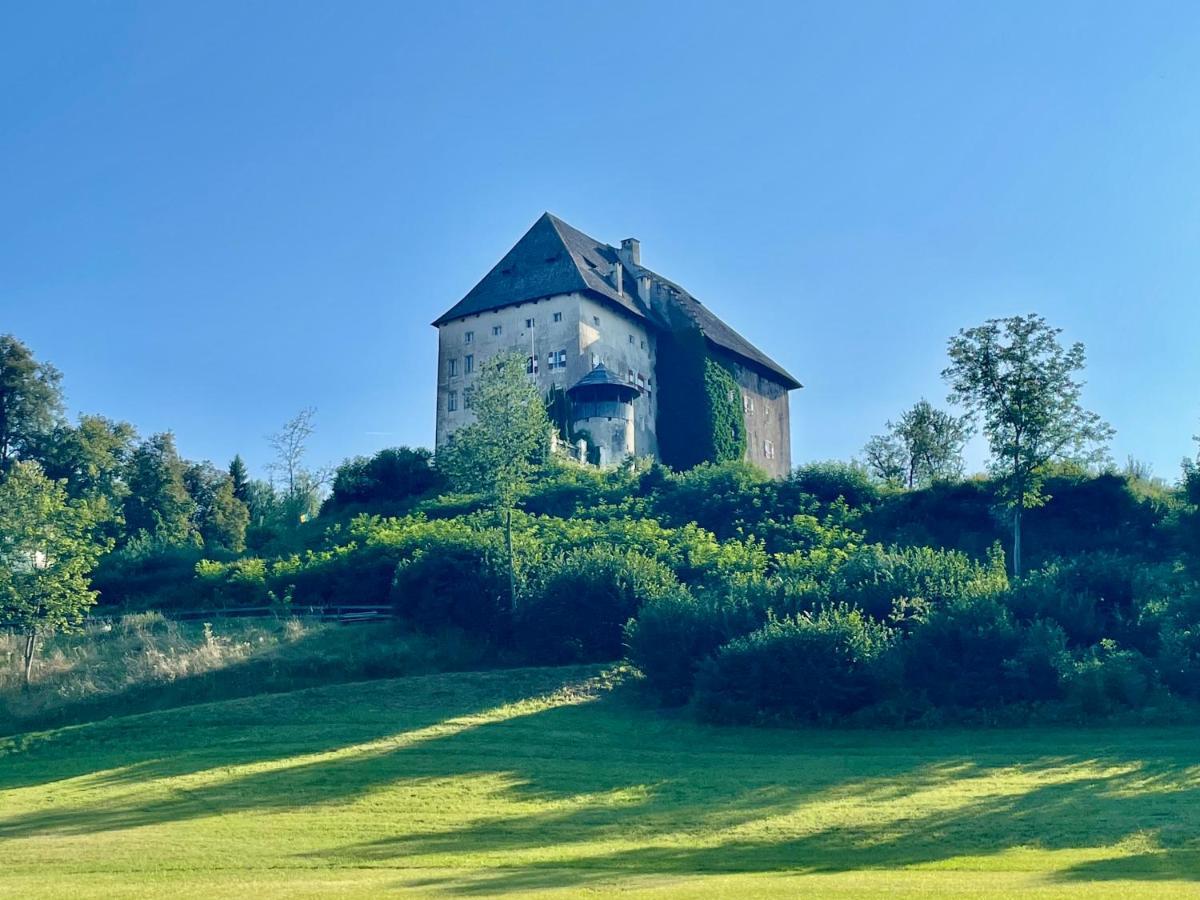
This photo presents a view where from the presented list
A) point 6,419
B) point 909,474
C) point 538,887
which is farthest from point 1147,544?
point 6,419

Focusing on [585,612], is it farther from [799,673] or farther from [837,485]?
[837,485]

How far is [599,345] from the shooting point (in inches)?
2475

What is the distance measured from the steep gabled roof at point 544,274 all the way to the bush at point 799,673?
36480 mm

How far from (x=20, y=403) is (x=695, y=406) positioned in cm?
3373

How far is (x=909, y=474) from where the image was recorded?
76.9 m

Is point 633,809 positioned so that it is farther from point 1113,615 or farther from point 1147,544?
point 1147,544

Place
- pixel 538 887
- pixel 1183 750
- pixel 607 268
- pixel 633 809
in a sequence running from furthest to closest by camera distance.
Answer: pixel 607 268 < pixel 1183 750 < pixel 633 809 < pixel 538 887

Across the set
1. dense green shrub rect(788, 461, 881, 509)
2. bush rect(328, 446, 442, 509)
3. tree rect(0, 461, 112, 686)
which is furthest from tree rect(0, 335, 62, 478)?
dense green shrub rect(788, 461, 881, 509)

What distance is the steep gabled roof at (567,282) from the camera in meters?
63.8

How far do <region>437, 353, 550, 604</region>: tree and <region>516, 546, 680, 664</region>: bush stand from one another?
1.23 metres

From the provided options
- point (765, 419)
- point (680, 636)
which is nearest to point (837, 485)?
point (680, 636)

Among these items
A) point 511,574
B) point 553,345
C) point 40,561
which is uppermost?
point 553,345

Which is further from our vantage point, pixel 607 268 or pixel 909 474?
pixel 909 474

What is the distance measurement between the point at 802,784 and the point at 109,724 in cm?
1586
